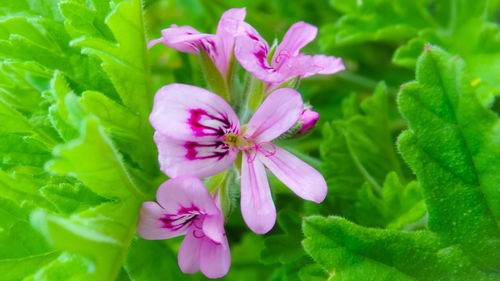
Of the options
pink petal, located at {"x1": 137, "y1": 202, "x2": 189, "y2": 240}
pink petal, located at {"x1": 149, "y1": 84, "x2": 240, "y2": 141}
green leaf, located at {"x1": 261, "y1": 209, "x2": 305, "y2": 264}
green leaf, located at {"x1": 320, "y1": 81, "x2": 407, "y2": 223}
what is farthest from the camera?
green leaf, located at {"x1": 320, "y1": 81, "x2": 407, "y2": 223}

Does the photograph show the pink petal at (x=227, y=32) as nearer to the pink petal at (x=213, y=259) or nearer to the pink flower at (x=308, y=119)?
the pink flower at (x=308, y=119)

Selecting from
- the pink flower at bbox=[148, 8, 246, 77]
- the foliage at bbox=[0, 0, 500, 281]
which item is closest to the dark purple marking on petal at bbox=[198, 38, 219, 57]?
Result: the pink flower at bbox=[148, 8, 246, 77]

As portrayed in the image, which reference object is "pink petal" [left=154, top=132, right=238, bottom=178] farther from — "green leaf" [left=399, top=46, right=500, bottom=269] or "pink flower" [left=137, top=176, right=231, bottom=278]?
"green leaf" [left=399, top=46, right=500, bottom=269]

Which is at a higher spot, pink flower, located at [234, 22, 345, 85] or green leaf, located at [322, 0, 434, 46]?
pink flower, located at [234, 22, 345, 85]

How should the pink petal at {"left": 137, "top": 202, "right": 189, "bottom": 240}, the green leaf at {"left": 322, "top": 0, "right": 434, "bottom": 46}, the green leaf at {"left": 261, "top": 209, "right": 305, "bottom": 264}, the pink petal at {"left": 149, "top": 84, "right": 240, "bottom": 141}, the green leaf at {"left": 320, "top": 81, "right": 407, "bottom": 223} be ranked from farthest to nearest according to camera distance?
the green leaf at {"left": 322, "top": 0, "right": 434, "bottom": 46} → the green leaf at {"left": 320, "top": 81, "right": 407, "bottom": 223} → the green leaf at {"left": 261, "top": 209, "right": 305, "bottom": 264} → the pink petal at {"left": 137, "top": 202, "right": 189, "bottom": 240} → the pink petal at {"left": 149, "top": 84, "right": 240, "bottom": 141}


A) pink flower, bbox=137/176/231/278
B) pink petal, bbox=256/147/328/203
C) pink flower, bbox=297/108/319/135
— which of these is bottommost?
pink flower, bbox=137/176/231/278

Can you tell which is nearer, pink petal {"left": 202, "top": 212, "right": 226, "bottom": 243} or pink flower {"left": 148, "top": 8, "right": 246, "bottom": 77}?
pink petal {"left": 202, "top": 212, "right": 226, "bottom": 243}

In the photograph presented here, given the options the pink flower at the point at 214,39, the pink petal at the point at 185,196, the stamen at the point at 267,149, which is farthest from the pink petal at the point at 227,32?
the pink petal at the point at 185,196
